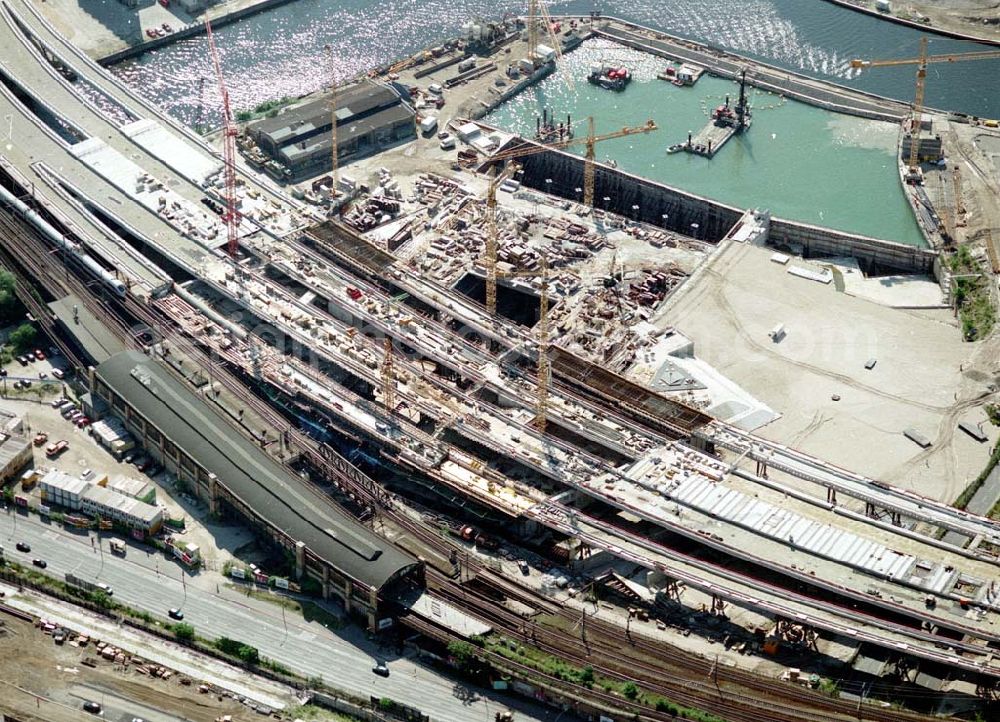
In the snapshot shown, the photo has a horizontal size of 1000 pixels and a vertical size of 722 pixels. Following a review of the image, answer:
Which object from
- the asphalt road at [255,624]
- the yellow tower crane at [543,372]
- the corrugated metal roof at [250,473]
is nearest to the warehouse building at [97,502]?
the asphalt road at [255,624]

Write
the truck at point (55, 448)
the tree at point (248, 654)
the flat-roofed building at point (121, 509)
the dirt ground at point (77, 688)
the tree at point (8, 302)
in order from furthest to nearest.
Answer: the tree at point (8, 302) < the truck at point (55, 448) < the flat-roofed building at point (121, 509) < the tree at point (248, 654) < the dirt ground at point (77, 688)

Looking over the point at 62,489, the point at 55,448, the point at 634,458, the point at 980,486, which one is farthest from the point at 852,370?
the point at 55,448

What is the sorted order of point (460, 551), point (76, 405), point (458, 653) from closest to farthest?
point (458, 653), point (460, 551), point (76, 405)

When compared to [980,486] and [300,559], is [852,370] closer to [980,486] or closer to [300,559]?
[980,486]

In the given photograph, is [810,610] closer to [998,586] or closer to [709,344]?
[998,586]

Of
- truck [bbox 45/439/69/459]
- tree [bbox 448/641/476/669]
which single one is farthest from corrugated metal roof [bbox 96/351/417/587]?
tree [bbox 448/641/476/669]

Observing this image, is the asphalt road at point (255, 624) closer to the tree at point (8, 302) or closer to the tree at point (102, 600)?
the tree at point (102, 600)

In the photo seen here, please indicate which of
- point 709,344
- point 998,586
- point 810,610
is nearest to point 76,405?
point 709,344
